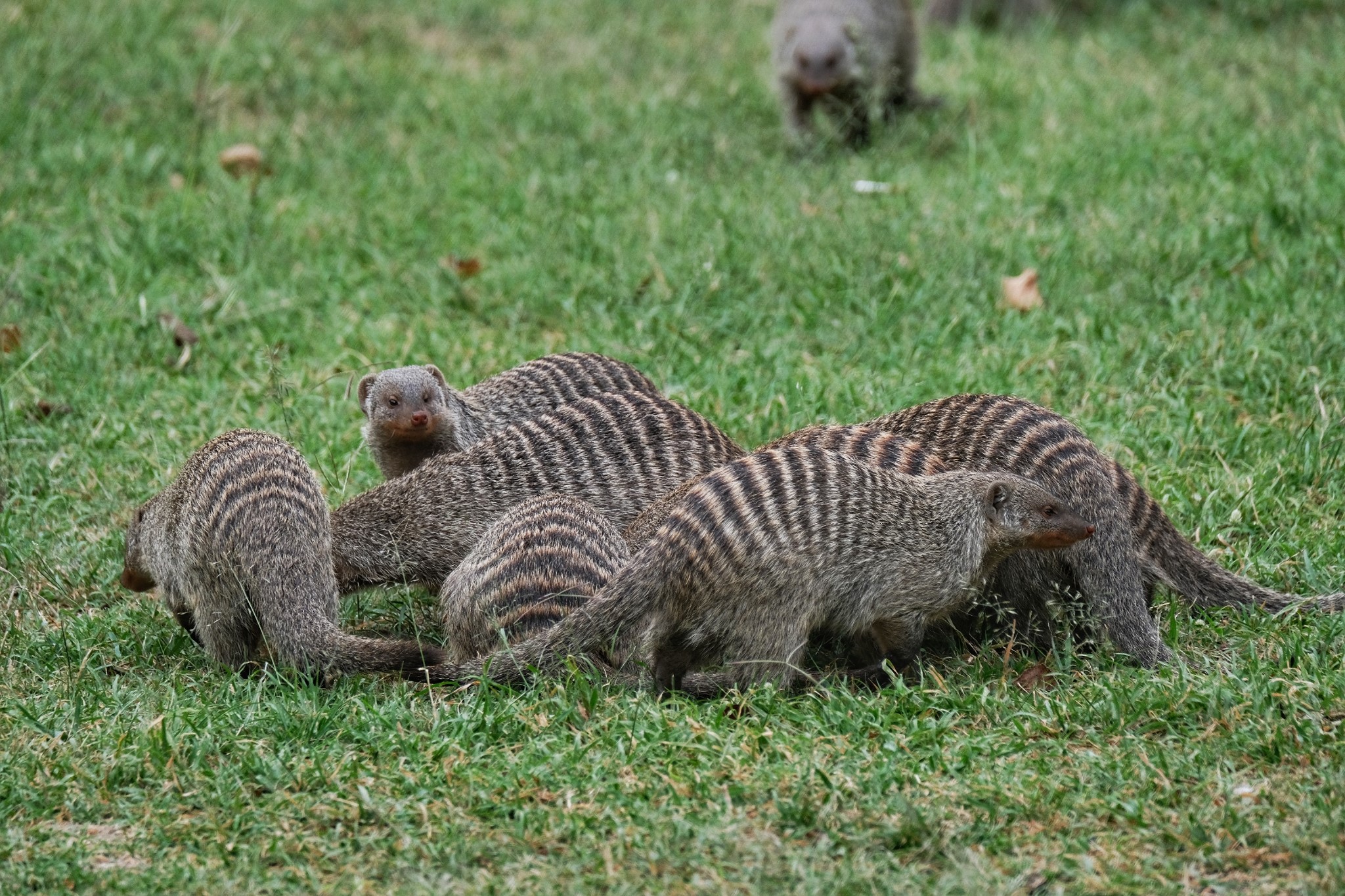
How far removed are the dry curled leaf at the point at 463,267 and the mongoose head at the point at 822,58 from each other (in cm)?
214

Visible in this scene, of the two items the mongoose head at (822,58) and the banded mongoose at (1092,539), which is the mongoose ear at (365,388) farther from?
the mongoose head at (822,58)

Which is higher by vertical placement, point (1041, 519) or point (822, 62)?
point (822, 62)

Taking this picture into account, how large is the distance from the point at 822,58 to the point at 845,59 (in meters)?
0.14

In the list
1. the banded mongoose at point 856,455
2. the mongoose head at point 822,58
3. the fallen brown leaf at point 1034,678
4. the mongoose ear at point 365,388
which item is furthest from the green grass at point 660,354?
the banded mongoose at point 856,455

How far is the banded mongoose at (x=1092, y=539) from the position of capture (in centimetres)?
325

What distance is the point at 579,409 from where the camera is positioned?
3.88 meters

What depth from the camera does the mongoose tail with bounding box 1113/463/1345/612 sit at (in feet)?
11.3

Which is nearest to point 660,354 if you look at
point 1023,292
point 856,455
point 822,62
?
point 1023,292

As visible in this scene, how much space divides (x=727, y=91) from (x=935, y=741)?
508 centimetres

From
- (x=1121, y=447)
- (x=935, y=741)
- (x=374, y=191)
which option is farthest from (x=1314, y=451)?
(x=374, y=191)

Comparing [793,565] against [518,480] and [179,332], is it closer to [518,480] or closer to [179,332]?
[518,480]

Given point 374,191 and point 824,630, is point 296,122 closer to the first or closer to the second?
point 374,191

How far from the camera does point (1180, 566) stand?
3482 millimetres

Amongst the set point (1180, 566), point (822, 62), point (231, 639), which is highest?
point (822, 62)
